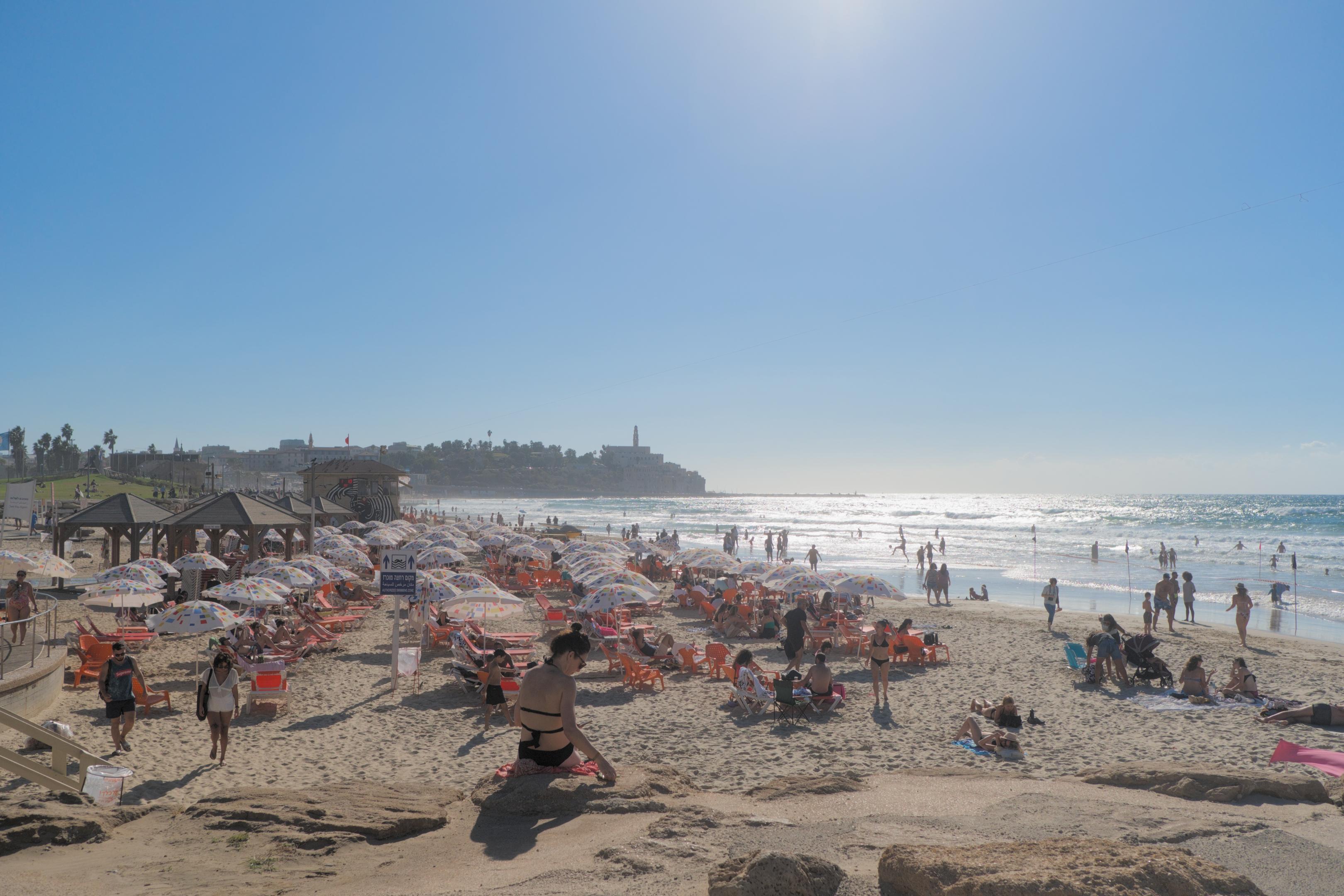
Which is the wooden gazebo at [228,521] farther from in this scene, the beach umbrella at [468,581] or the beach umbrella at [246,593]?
the beach umbrella at [246,593]

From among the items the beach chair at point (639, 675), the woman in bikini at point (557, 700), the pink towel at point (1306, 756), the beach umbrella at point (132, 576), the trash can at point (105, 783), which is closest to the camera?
the woman in bikini at point (557, 700)

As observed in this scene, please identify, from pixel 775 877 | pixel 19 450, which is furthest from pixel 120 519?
pixel 19 450

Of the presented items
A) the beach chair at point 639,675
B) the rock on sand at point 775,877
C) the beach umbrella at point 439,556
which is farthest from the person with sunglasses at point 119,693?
the beach umbrella at point 439,556

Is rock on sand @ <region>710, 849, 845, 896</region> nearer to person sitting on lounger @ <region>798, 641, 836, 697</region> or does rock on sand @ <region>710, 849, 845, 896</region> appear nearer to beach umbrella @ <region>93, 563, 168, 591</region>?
person sitting on lounger @ <region>798, 641, 836, 697</region>

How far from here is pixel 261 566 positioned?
15234 mm

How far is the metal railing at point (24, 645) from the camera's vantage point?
813 centimetres

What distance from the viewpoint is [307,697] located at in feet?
34.6

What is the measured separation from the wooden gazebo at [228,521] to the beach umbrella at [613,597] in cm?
711

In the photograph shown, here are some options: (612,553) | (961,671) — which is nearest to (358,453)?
(612,553)

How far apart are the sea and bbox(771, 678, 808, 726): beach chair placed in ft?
43.0

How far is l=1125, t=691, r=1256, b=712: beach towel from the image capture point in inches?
402

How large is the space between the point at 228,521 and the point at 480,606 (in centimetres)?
855

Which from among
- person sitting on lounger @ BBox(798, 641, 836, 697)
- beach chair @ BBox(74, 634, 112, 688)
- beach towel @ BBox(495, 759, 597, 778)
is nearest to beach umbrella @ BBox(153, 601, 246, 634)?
beach chair @ BBox(74, 634, 112, 688)

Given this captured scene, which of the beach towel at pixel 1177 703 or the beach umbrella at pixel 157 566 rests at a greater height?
the beach umbrella at pixel 157 566
